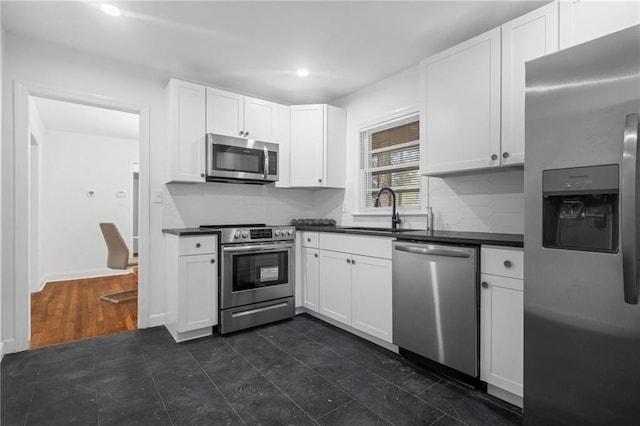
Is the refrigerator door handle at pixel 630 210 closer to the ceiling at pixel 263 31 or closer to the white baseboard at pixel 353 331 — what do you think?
the ceiling at pixel 263 31

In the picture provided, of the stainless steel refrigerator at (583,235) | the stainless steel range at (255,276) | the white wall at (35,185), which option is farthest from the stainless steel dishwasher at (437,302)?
the white wall at (35,185)

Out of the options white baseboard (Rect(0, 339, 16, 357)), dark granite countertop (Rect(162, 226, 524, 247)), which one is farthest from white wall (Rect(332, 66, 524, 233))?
white baseboard (Rect(0, 339, 16, 357))

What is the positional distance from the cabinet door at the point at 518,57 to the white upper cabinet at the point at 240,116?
2.34 meters

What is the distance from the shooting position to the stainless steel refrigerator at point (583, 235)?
4.00 ft

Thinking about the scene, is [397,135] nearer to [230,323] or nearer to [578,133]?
[578,133]

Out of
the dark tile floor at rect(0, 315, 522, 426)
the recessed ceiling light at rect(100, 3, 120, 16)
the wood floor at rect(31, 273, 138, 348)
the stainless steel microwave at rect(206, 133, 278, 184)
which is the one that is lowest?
the wood floor at rect(31, 273, 138, 348)

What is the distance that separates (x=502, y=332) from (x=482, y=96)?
5.07 ft

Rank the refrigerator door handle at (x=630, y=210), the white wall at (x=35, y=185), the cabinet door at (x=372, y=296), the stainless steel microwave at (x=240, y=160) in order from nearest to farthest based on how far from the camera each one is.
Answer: the refrigerator door handle at (x=630, y=210) → the cabinet door at (x=372, y=296) → the stainless steel microwave at (x=240, y=160) → the white wall at (x=35, y=185)

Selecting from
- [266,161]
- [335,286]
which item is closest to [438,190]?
[335,286]

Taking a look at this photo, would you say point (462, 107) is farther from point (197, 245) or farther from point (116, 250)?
point (116, 250)

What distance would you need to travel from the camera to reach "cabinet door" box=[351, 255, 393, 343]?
2469mm

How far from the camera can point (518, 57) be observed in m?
2.01

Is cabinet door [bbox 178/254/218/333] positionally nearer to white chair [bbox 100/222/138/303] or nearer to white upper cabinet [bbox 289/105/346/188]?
white upper cabinet [bbox 289/105/346/188]

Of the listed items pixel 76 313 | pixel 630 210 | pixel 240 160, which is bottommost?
pixel 76 313
